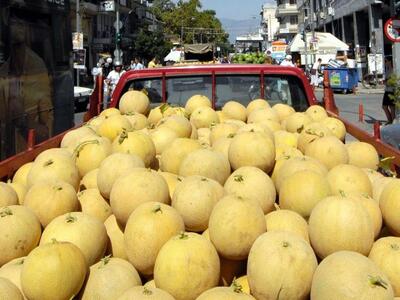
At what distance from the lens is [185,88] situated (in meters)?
5.98

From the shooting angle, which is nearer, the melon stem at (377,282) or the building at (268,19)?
the melon stem at (377,282)

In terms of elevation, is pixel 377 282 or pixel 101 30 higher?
pixel 101 30

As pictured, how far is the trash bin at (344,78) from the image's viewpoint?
2774cm

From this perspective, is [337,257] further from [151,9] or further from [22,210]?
[151,9]

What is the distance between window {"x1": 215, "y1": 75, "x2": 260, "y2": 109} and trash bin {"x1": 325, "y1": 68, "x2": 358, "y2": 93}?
22.8 meters

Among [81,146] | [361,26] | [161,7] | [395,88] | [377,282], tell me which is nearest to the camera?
[377,282]

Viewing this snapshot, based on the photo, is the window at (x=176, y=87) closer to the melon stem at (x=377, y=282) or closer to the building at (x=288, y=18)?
the melon stem at (x=377, y=282)

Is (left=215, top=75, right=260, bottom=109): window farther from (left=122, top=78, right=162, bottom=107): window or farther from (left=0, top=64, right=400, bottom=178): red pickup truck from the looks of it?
(left=122, top=78, right=162, bottom=107): window

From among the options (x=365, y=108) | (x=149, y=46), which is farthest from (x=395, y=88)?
(x=149, y=46)

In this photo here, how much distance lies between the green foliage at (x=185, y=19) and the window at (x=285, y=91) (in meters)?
82.6

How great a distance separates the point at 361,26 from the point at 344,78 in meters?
16.3

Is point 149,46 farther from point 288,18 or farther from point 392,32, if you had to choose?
point 392,32

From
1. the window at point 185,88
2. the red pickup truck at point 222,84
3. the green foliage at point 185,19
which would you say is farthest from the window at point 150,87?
the green foliage at point 185,19

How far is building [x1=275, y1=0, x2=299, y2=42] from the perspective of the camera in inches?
3537
